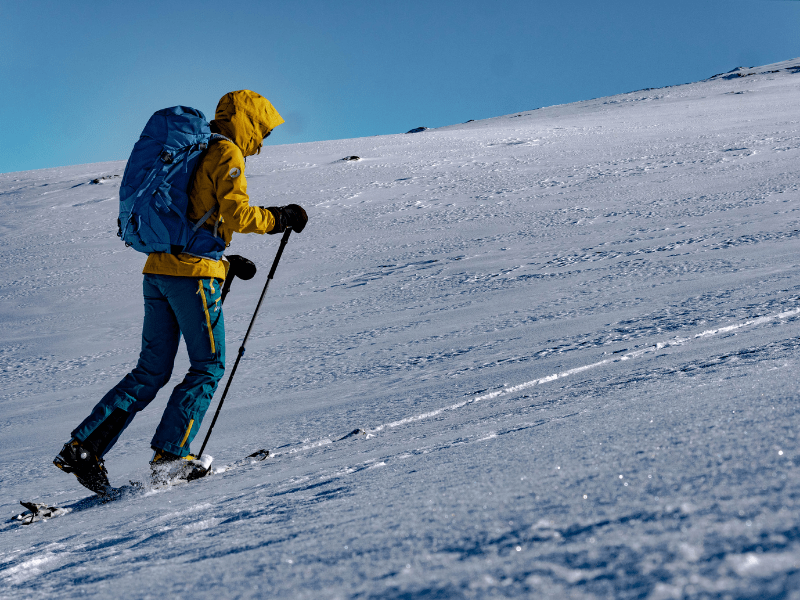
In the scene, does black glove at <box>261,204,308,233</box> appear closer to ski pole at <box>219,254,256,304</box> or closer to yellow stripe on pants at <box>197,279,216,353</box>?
ski pole at <box>219,254,256,304</box>

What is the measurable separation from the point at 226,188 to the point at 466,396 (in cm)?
154

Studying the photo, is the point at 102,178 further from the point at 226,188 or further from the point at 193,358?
the point at 226,188

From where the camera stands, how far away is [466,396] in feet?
10.2

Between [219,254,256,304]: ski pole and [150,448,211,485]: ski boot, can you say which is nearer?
[150,448,211,485]: ski boot

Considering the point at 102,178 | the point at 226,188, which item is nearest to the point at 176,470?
the point at 226,188

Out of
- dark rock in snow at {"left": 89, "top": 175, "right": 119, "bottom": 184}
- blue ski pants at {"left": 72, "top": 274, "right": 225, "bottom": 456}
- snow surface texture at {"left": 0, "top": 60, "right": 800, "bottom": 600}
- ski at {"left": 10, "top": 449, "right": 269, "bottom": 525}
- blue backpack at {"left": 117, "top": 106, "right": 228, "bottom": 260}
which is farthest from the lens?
dark rock in snow at {"left": 89, "top": 175, "right": 119, "bottom": 184}

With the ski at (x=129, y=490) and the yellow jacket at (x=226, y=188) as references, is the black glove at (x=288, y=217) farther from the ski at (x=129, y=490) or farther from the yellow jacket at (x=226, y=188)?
the ski at (x=129, y=490)

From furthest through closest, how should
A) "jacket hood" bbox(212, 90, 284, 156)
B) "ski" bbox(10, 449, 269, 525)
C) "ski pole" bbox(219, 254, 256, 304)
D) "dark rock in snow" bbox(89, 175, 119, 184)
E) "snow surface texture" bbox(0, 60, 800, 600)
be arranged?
"dark rock in snow" bbox(89, 175, 119, 184)
"ski pole" bbox(219, 254, 256, 304)
"jacket hood" bbox(212, 90, 284, 156)
"ski" bbox(10, 449, 269, 525)
"snow surface texture" bbox(0, 60, 800, 600)

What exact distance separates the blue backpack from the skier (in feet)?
0.17

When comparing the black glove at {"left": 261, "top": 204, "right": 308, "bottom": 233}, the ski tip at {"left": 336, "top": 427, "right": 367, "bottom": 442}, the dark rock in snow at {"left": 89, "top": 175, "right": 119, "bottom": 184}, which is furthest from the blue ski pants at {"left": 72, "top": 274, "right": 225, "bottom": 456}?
the dark rock in snow at {"left": 89, "top": 175, "right": 119, "bottom": 184}

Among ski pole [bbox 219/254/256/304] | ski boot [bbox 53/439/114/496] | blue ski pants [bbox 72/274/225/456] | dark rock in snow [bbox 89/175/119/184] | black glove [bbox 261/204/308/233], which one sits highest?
dark rock in snow [bbox 89/175/119/184]

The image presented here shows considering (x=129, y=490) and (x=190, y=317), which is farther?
(x=190, y=317)

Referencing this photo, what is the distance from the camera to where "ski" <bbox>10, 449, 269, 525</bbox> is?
2.32 m

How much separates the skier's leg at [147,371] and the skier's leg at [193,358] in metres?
0.09
